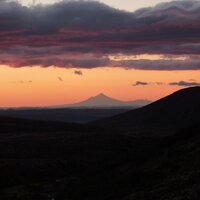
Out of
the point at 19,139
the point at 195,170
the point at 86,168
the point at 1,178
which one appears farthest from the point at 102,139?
the point at 195,170

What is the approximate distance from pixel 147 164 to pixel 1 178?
32.5 m

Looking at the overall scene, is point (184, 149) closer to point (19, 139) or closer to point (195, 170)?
point (195, 170)

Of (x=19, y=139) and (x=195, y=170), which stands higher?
(x=195, y=170)

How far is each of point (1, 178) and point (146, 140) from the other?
5681 cm

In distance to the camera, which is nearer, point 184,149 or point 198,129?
point 184,149

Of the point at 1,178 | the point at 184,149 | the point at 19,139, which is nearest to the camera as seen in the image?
the point at 184,149

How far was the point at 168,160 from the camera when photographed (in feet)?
180

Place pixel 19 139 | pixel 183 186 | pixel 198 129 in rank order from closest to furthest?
pixel 183 186
pixel 198 129
pixel 19 139

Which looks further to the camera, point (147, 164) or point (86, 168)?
point (86, 168)

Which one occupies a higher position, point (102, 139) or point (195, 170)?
point (195, 170)

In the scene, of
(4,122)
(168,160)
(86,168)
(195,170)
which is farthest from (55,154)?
(4,122)

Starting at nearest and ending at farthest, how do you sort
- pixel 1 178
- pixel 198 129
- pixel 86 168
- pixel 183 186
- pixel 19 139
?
1. pixel 183 186
2. pixel 198 129
3. pixel 1 178
4. pixel 86 168
5. pixel 19 139

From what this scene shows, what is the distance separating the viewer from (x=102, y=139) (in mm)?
130125

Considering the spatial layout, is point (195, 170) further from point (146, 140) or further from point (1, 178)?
point (146, 140)
